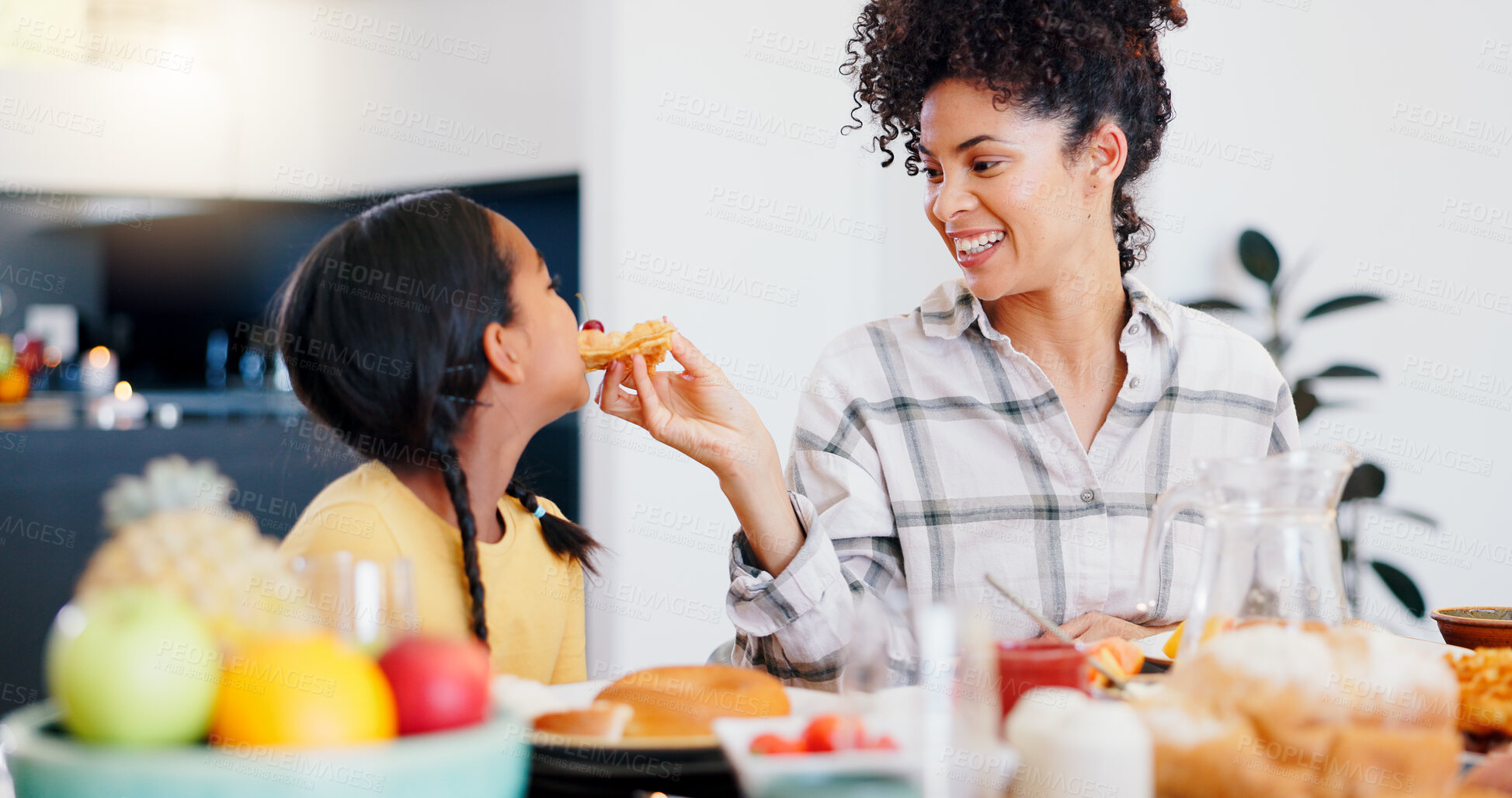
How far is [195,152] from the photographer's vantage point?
4.95 m

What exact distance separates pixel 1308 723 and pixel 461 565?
2.57ft

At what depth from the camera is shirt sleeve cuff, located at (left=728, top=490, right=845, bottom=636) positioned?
1.43 metres

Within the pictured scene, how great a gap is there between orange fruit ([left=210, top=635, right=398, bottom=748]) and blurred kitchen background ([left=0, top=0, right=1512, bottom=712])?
2.73ft

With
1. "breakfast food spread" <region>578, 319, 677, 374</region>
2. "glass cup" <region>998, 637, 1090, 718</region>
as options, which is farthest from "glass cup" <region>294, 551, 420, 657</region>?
"breakfast food spread" <region>578, 319, 677, 374</region>

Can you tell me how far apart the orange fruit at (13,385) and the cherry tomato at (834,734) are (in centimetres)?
458

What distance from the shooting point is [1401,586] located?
9.43 ft

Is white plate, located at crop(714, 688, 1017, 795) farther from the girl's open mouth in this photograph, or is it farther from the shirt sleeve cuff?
the girl's open mouth

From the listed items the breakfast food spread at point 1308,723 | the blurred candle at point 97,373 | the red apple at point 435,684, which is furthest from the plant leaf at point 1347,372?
the blurred candle at point 97,373

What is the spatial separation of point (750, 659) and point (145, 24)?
4.53 meters

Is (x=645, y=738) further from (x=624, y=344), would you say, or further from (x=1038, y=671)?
(x=624, y=344)

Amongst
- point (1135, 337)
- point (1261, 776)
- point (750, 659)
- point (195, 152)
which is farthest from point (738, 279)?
point (1261, 776)

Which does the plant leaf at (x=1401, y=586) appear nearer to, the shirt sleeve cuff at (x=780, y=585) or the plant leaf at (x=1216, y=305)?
the plant leaf at (x=1216, y=305)

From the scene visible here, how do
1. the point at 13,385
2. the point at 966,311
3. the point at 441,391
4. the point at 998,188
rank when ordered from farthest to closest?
the point at 13,385 → the point at 966,311 → the point at 998,188 → the point at 441,391

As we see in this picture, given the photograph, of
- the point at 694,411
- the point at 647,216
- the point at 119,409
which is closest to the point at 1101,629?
the point at 694,411
